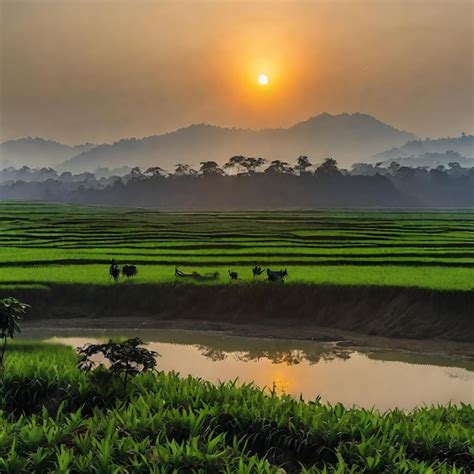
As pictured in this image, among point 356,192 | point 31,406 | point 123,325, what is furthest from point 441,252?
point 356,192

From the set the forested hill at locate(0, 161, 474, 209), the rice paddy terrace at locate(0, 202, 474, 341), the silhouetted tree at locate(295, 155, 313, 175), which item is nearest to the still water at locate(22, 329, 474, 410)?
the rice paddy terrace at locate(0, 202, 474, 341)

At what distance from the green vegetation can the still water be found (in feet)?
11.5

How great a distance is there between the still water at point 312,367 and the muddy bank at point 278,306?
157 cm

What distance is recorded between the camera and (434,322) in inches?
846

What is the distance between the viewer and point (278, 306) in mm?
24125

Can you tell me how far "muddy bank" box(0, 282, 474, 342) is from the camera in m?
21.6

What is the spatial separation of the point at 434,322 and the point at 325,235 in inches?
983

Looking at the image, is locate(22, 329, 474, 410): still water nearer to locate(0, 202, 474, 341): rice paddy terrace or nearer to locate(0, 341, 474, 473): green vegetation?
locate(0, 202, 474, 341): rice paddy terrace

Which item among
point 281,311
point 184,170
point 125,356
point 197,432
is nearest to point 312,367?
point 281,311

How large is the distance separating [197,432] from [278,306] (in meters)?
14.2

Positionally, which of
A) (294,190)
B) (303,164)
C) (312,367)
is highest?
(303,164)

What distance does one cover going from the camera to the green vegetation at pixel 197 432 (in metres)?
8.84

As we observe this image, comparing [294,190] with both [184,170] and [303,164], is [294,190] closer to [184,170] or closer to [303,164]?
[303,164]

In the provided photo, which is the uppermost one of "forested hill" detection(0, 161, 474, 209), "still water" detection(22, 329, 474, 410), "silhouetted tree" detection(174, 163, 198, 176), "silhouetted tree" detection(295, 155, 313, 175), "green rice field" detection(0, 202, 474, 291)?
"silhouetted tree" detection(295, 155, 313, 175)
